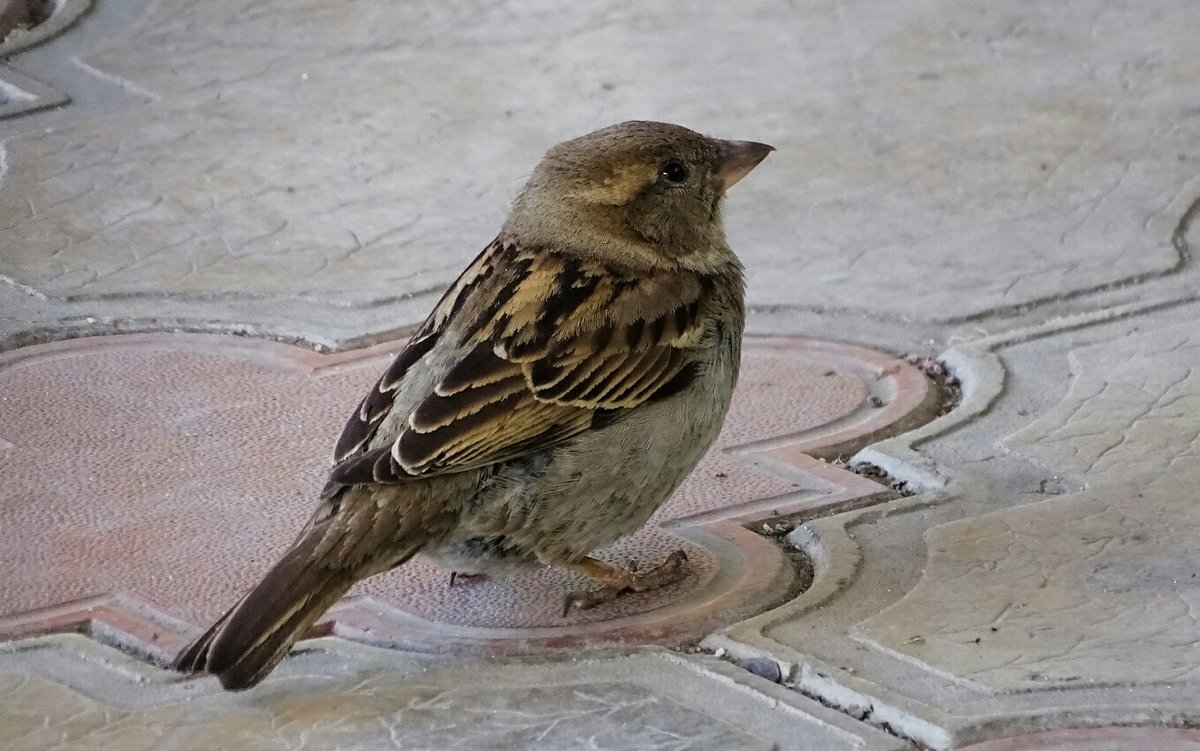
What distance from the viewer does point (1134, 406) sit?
15.6 ft

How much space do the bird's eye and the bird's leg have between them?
86cm

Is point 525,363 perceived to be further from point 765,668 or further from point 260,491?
point 260,491

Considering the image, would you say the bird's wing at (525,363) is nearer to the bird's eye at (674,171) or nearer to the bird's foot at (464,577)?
the bird's eye at (674,171)

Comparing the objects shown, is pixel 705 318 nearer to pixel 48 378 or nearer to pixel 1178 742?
pixel 1178 742

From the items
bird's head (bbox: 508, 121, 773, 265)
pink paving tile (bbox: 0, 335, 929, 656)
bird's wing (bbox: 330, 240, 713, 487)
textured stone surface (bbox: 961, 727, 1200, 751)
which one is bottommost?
pink paving tile (bbox: 0, 335, 929, 656)

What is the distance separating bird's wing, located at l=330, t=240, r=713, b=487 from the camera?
11.9 ft

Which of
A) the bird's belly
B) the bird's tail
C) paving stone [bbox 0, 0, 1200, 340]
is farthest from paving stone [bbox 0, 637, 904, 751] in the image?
paving stone [bbox 0, 0, 1200, 340]

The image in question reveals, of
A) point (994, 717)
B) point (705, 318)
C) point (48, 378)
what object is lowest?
point (48, 378)

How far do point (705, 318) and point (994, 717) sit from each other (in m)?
1.14

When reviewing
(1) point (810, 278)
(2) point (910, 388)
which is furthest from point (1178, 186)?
(2) point (910, 388)

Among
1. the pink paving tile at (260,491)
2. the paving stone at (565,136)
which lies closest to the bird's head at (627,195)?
the pink paving tile at (260,491)

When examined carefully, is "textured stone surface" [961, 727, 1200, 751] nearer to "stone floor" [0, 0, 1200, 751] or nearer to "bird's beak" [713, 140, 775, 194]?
"stone floor" [0, 0, 1200, 751]

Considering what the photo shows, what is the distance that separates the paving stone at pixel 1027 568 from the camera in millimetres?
3406

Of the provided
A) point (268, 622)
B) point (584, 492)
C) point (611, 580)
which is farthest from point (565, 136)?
point (268, 622)
